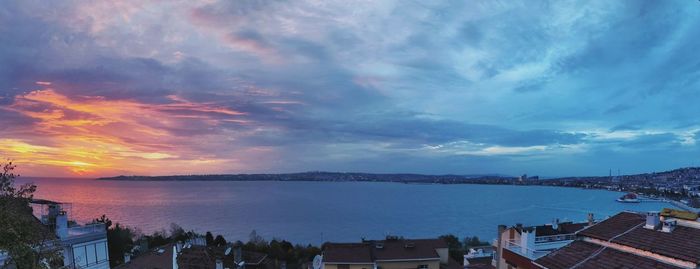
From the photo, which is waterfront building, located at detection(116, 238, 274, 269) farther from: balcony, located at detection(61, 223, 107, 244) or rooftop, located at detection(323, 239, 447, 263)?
rooftop, located at detection(323, 239, 447, 263)

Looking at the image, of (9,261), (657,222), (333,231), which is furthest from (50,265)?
(333,231)

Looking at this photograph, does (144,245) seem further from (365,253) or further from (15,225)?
(15,225)

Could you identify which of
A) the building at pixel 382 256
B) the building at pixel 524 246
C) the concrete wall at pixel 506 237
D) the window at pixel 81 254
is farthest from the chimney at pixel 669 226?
the window at pixel 81 254

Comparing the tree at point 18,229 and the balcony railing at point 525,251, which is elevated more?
the tree at point 18,229

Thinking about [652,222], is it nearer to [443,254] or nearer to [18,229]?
[18,229]

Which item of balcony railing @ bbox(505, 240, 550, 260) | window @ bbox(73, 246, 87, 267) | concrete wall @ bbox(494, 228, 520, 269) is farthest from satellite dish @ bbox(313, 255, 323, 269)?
balcony railing @ bbox(505, 240, 550, 260)

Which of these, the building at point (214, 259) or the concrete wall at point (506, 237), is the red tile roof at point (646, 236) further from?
the building at point (214, 259)
